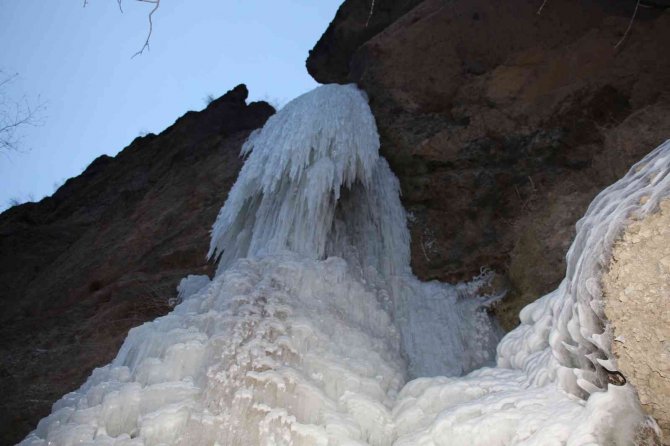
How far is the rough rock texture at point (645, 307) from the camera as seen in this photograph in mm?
2373

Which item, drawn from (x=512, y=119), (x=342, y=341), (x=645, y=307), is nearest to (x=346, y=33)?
(x=512, y=119)

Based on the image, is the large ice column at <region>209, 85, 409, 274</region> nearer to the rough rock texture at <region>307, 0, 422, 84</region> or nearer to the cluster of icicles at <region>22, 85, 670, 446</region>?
the cluster of icicles at <region>22, 85, 670, 446</region>

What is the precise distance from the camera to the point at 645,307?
2430mm

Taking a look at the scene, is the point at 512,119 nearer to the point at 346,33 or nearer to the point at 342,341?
the point at 342,341

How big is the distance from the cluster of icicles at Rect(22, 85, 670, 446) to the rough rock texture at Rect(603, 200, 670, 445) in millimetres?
72

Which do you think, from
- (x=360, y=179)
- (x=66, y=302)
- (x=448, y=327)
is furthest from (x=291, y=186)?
(x=66, y=302)

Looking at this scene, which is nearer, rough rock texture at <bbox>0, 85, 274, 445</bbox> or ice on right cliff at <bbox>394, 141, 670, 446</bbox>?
ice on right cliff at <bbox>394, 141, 670, 446</bbox>

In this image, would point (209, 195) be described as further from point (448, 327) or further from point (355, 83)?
point (448, 327)

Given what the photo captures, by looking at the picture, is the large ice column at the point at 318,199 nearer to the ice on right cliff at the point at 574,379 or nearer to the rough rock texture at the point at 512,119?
the rough rock texture at the point at 512,119

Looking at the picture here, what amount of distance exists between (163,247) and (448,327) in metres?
5.03

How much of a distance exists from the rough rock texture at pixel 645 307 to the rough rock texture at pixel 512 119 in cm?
413

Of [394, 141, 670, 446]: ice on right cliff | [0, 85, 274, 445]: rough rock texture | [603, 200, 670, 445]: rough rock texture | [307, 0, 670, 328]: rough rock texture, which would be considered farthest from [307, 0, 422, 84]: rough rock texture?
[603, 200, 670, 445]: rough rock texture

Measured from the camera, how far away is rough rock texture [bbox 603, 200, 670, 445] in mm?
2373

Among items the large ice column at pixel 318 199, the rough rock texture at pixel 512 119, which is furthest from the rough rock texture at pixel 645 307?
the large ice column at pixel 318 199
